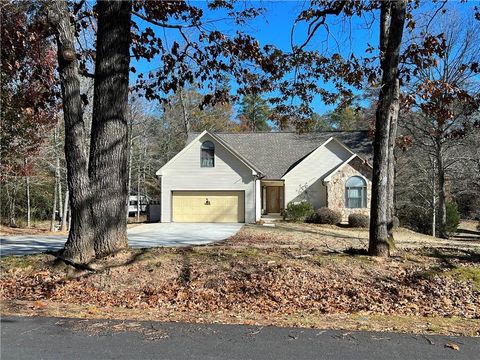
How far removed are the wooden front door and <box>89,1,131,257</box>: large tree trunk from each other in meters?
23.5

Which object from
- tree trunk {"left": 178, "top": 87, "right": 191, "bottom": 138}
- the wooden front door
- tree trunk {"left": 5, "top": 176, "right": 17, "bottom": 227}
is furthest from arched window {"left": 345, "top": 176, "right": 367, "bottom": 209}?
tree trunk {"left": 5, "top": 176, "right": 17, "bottom": 227}

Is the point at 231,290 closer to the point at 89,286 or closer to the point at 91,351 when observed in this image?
the point at 89,286

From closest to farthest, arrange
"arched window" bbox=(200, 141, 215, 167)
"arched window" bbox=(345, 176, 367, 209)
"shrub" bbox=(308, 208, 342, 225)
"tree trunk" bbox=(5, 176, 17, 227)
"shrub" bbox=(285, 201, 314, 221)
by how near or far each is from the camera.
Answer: "shrub" bbox=(308, 208, 342, 225), "shrub" bbox=(285, 201, 314, 221), "arched window" bbox=(200, 141, 215, 167), "arched window" bbox=(345, 176, 367, 209), "tree trunk" bbox=(5, 176, 17, 227)

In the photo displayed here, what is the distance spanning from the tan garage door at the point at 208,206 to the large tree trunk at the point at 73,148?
1880cm

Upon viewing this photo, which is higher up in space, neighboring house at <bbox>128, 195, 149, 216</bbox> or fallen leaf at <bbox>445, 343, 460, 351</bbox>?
neighboring house at <bbox>128, 195, 149, 216</bbox>

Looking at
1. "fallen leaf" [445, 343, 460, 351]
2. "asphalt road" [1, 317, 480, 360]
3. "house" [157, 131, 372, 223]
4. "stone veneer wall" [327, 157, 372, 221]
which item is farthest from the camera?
"stone veneer wall" [327, 157, 372, 221]

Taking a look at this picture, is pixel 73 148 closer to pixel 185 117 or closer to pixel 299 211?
pixel 299 211

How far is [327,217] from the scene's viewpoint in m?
25.8

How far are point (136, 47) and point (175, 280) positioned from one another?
584cm

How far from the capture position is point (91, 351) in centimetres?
420

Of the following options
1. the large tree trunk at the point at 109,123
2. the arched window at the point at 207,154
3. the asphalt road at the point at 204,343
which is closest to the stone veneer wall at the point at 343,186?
the arched window at the point at 207,154

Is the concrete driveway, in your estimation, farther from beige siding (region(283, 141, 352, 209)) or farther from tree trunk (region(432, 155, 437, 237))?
tree trunk (region(432, 155, 437, 237))

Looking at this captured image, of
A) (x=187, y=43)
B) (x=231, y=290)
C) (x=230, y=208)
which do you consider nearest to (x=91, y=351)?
(x=231, y=290)

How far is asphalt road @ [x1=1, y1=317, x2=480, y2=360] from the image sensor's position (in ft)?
13.6
